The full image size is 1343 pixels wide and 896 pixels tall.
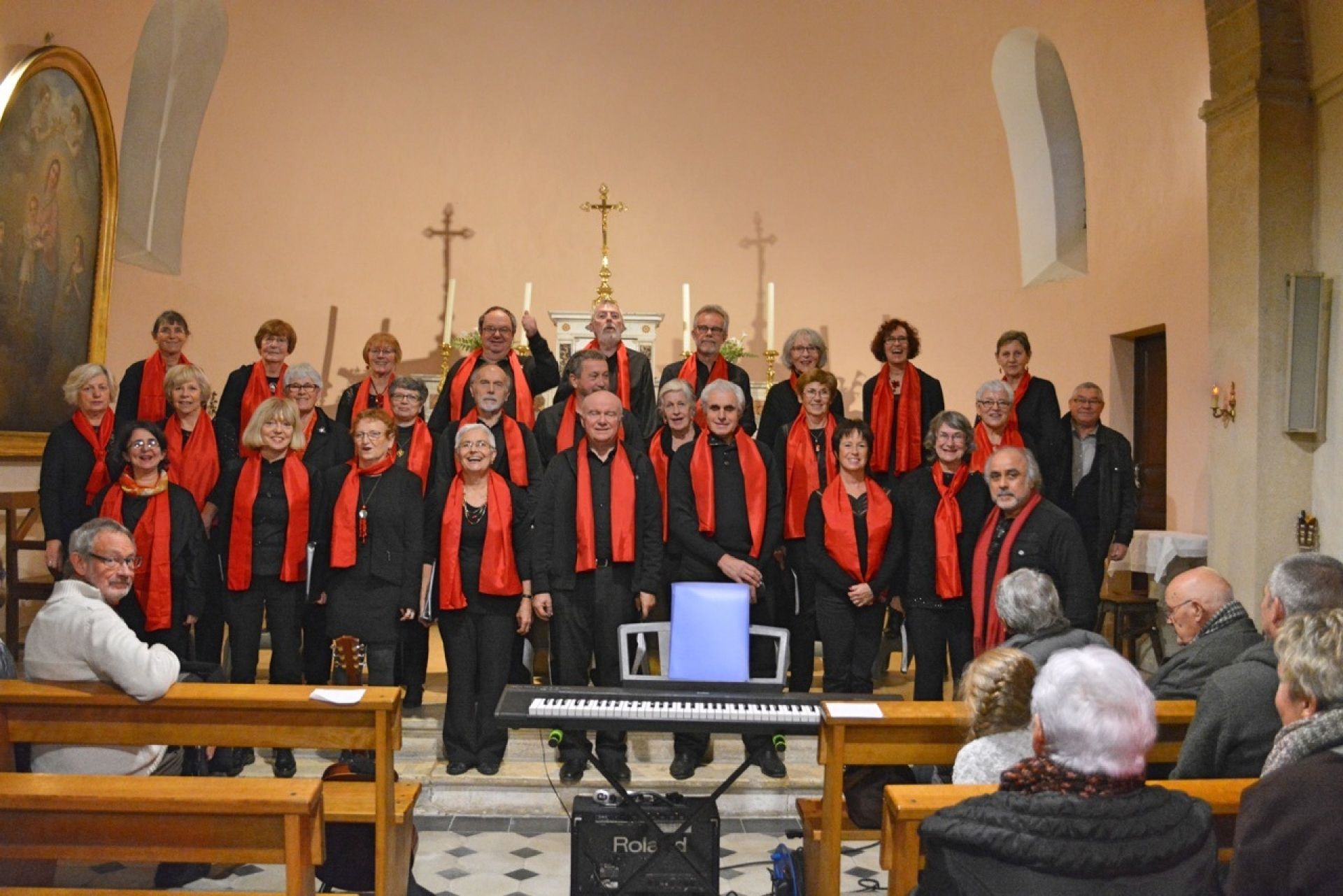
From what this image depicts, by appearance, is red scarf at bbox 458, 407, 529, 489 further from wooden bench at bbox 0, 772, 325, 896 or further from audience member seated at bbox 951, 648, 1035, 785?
audience member seated at bbox 951, 648, 1035, 785

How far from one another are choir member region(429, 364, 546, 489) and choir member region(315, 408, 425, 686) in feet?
0.73

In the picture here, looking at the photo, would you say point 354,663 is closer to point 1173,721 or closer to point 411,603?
point 411,603

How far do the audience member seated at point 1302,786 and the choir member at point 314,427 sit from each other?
158 inches

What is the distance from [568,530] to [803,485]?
3.60 ft

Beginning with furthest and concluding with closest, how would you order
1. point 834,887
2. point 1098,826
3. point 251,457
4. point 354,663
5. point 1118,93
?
point 1118,93 → point 251,457 → point 354,663 → point 834,887 → point 1098,826

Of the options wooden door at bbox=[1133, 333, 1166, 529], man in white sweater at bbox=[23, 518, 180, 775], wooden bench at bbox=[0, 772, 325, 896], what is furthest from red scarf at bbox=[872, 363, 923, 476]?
wooden bench at bbox=[0, 772, 325, 896]

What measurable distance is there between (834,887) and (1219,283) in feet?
12.5

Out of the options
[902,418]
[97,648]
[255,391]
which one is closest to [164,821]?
[97,648]

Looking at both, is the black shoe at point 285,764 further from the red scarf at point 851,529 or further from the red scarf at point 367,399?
the red scarf at point 851,529

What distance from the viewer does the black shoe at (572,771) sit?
4.76 meters

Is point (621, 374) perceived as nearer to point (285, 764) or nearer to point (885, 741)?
point (285, 764)

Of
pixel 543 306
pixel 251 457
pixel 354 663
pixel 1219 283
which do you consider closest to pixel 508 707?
pixel 354 663

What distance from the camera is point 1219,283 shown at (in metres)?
5.88

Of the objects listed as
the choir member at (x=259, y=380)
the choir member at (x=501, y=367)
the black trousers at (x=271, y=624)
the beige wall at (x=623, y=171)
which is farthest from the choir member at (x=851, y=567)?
the beige wall at (x=623, y=171)
